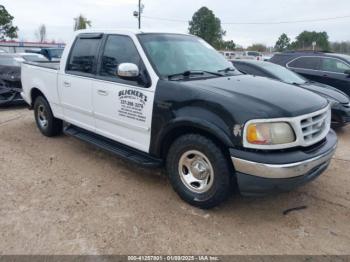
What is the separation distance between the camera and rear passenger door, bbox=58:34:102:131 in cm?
480

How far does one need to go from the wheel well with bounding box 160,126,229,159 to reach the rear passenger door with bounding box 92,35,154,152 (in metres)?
0.22

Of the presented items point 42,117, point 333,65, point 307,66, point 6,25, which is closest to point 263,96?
point 42,117

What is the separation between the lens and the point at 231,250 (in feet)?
10.0

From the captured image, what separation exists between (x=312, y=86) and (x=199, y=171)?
5.16 m

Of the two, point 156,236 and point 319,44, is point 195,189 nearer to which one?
point 156,236

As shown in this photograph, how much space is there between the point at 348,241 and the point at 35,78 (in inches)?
217

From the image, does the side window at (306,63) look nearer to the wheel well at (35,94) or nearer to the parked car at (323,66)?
the parked car at (323,66)

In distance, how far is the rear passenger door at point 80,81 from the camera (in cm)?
480

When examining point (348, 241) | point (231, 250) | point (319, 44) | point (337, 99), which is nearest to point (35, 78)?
point (231, 250)

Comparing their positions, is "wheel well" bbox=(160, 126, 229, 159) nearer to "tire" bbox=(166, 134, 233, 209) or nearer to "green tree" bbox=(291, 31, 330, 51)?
"tire" bbox=(166, 134, 233, 209)

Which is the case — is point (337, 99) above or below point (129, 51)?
below

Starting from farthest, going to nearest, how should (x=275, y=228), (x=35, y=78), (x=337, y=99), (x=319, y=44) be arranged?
(x=319, y=44) < (x=337, y=99) < (x=35, y=78) < (x=275, y=228)

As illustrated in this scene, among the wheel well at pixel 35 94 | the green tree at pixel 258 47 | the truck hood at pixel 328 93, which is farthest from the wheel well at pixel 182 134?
the green tree at pixel 258 47

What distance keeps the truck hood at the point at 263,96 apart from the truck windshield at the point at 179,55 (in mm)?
379
